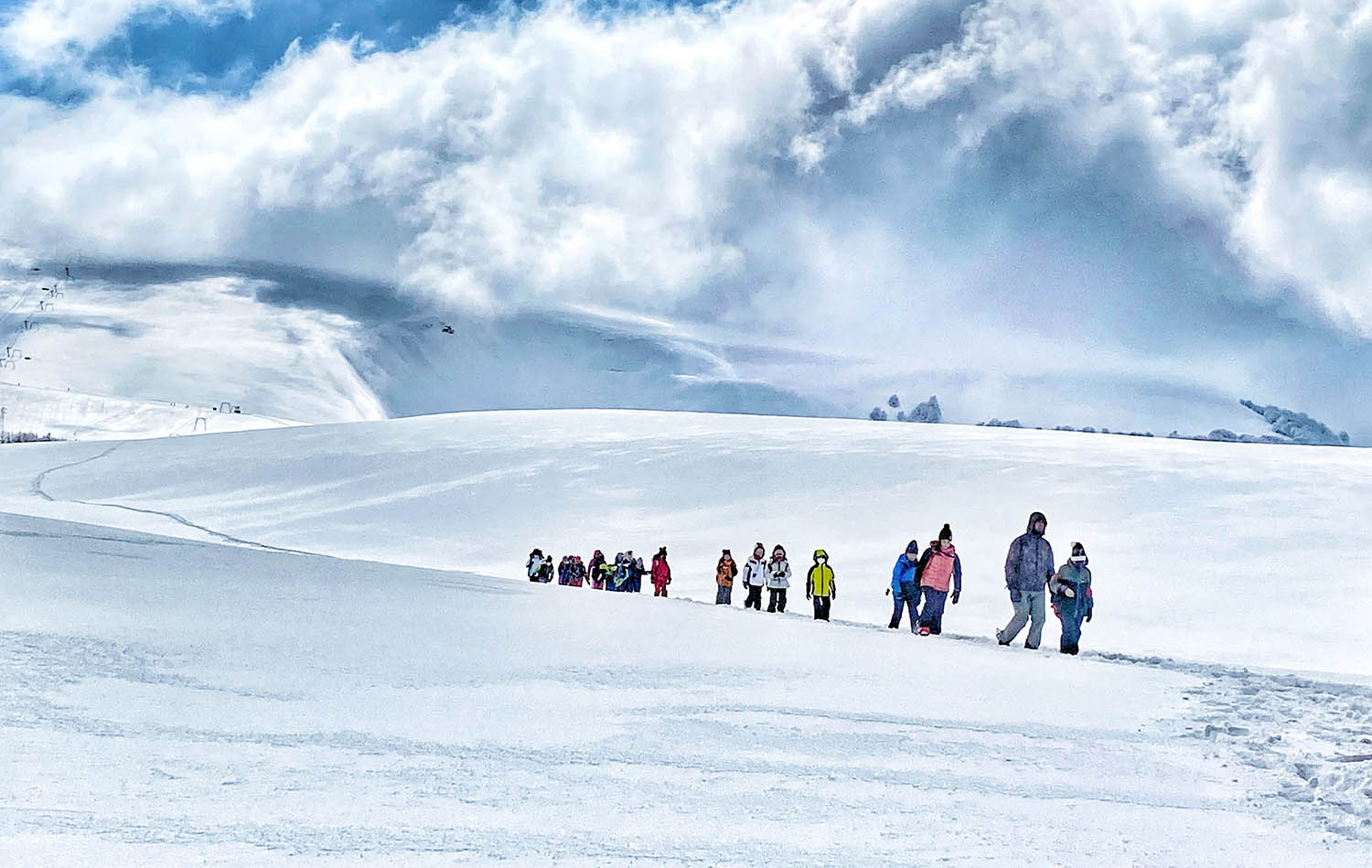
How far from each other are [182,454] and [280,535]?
15720 millimetres

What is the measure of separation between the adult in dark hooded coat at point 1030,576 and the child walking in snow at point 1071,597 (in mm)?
145

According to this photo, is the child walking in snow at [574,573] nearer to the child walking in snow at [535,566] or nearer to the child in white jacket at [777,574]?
the child walking in snow at [535,566]

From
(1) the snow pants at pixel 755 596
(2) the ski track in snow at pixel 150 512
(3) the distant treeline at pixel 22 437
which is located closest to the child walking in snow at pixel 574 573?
(2) the ski track in snow at pixel 150 512

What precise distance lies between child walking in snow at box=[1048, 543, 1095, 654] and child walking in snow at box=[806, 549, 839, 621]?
3.09 metres

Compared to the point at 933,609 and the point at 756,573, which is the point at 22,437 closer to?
the point at 756,573

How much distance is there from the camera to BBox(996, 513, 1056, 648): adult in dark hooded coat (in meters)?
13.9

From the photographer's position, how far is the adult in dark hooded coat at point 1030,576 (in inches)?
549

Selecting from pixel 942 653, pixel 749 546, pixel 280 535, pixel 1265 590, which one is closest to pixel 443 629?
pixel 942 653

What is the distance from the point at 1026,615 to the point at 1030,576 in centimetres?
46

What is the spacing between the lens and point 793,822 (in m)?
5.36

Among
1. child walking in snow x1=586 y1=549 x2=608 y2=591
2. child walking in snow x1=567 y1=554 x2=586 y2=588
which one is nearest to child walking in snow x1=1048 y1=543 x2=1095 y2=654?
child walking in snow x1=586 y1=549 x2=608 y2=591

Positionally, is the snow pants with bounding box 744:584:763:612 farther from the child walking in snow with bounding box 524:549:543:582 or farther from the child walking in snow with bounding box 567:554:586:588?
the child walking in snow with bounding box 524:549:543:582

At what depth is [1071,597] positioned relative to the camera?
13.8m

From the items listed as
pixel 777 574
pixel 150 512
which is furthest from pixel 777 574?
pixel 150 512
